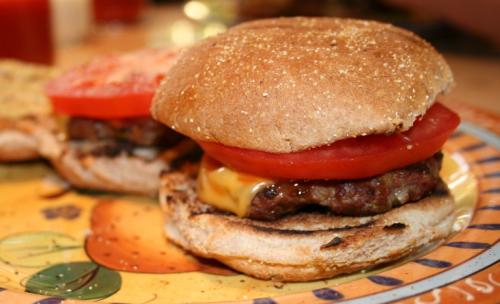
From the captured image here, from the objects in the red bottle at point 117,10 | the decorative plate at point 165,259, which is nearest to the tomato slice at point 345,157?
the decorative plate at point 165,259

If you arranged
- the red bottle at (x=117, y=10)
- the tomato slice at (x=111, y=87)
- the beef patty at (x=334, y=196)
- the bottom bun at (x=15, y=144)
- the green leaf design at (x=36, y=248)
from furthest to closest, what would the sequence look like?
1. the red bottle at (x=117, y=10)
2. the bottom bun at (x=15, y=144)
3. the tomato slice at (x=111, y=87)
4. the green leaf design at (x=36, y=248)
5. the beef patty at (x=334, y=196)

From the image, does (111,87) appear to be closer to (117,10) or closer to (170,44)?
(170,44)

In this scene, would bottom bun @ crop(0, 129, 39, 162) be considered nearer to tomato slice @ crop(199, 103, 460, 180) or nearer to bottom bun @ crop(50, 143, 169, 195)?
bottom bun @ crop(50, 143, 169, 195)

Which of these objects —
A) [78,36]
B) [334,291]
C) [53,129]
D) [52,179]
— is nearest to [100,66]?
[53,129]

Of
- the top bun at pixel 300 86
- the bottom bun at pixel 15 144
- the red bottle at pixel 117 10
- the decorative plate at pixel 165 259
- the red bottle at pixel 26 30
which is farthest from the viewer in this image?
the red bottle at pixel 117 10

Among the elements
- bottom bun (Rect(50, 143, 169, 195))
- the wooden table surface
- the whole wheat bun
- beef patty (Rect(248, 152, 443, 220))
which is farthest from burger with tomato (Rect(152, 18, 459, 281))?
the whole wheat bun

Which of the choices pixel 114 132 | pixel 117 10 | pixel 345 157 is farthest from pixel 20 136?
pixel 117 10

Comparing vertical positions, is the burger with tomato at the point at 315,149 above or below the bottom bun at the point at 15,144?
above

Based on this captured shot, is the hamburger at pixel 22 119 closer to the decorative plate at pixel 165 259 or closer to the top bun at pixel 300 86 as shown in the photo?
the decorative plate at pixel 165 259
